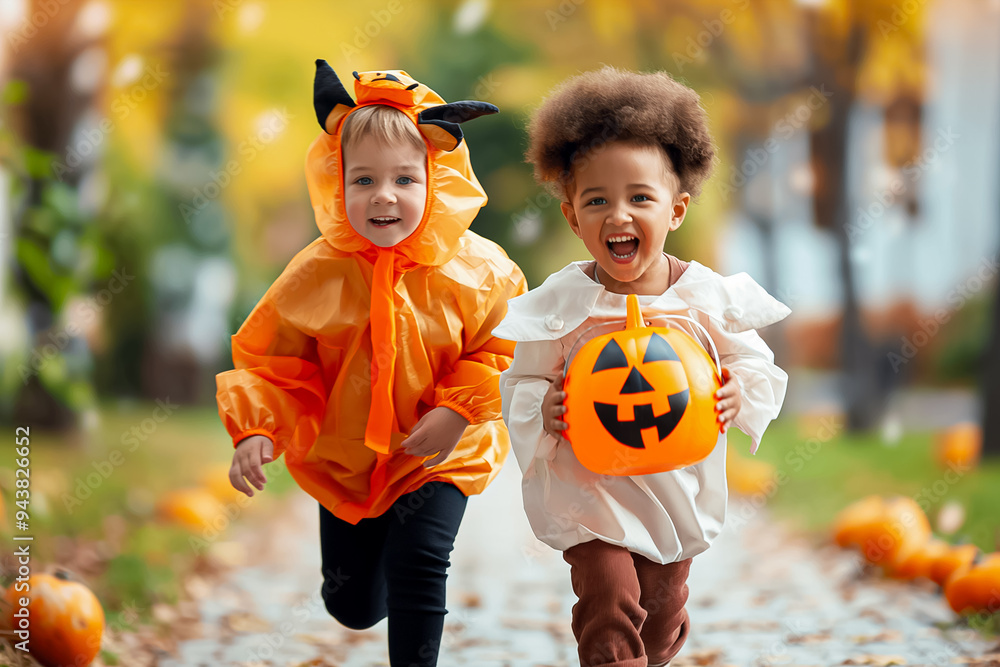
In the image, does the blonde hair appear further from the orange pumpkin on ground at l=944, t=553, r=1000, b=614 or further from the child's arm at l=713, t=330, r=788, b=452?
the orange pumpkin on ground at l=944, t=553, r=1000, b=614

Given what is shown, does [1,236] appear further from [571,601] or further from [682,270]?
[682,270]

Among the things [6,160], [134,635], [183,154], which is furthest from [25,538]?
[183,154]

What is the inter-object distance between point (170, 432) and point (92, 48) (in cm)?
258

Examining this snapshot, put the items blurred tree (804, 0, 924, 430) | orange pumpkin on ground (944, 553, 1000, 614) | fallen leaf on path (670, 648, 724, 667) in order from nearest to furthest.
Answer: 1. fallen leaf on path (670, 648, 724, 667)
2. orange pumpkin on ground (944, 553, 1000, 614)
3. blurred tree (804, 0, 924, 430)

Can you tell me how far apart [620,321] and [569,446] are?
0.35 m

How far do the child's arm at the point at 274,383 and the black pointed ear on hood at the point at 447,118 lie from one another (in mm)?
645

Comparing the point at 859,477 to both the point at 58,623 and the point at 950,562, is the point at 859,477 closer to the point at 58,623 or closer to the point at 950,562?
the point at 950,562

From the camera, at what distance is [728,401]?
218 centimetres

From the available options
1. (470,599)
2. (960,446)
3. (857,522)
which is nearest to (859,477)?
(960,446)

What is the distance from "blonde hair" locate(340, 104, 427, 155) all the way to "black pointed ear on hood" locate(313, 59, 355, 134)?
0.14ft

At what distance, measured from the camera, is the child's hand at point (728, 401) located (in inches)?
85.4

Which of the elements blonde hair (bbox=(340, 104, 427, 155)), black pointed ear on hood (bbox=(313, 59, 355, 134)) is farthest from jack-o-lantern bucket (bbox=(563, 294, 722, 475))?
black pointed ear on hood (bbox=(313, 59, 355, 134))

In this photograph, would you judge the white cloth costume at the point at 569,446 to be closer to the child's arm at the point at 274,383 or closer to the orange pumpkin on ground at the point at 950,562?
the child's arm at the point at 274,383

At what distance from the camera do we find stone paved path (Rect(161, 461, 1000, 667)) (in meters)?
3.28
